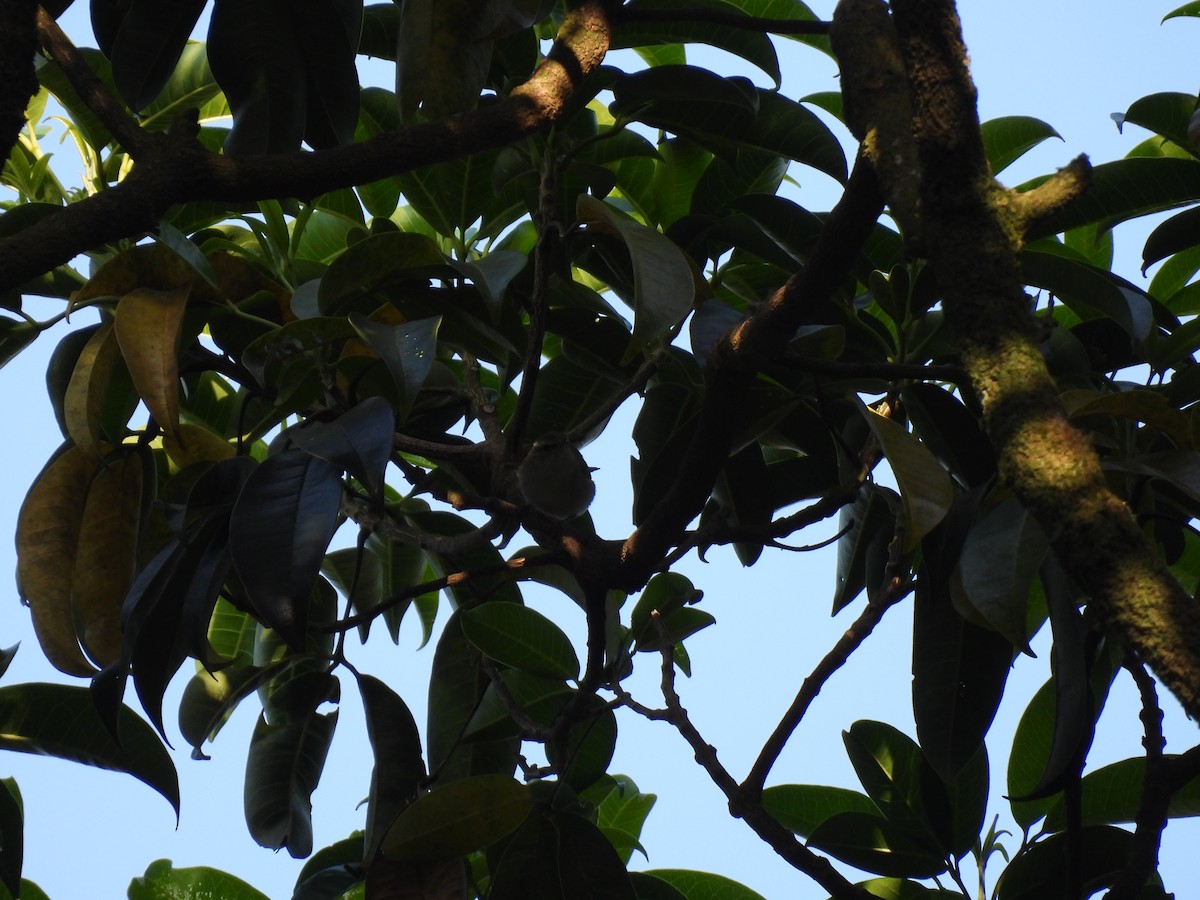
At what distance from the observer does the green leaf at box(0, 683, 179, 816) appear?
1.00 meters

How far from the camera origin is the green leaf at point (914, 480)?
725mm

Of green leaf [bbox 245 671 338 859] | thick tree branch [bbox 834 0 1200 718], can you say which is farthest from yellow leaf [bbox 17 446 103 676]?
thick tree branch [bbox 834 0 1200 718]

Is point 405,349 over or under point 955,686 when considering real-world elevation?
over

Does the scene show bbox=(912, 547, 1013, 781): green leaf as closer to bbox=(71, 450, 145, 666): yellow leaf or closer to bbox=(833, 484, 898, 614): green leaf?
bbox=(833, 484, 898, 614): green leaf

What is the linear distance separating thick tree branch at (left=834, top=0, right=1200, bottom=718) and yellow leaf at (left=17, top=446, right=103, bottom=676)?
26.7 inches

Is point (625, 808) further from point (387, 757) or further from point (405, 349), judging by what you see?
point (405, 349)

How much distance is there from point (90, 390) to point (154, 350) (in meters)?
0.08

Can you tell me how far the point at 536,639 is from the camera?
43.9 inches

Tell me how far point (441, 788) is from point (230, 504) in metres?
0.29

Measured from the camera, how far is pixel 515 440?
2.97ft

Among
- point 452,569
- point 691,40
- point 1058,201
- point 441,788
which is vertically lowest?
point 441,788

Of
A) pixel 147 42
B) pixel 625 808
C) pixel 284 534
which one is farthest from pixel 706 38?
pixel 625 808

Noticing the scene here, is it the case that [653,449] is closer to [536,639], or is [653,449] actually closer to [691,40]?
[536,639]

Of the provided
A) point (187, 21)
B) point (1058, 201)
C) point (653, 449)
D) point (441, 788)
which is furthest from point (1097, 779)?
point (187, 21)
